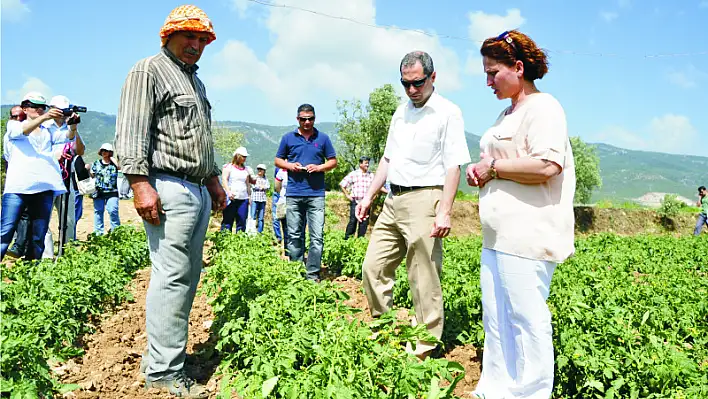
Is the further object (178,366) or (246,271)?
(246,271)

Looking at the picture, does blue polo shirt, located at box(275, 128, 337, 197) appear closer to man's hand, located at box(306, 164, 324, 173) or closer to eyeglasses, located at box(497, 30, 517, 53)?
man's hand, located at box(306, 164, 324, 173)

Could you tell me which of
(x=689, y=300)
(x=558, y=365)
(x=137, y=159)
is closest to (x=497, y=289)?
(x=558, y=365)

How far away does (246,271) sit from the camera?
416cm

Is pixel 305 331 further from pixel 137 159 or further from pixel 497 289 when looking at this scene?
pixel 137 159

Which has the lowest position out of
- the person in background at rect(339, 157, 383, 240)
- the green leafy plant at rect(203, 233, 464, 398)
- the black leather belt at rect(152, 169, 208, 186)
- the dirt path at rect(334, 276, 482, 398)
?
the dirt path at rect(334, 276, 482, 398)

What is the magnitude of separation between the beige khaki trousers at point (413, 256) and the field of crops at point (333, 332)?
1.22 feet

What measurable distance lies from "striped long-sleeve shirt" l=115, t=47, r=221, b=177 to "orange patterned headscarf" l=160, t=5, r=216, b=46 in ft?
0.47

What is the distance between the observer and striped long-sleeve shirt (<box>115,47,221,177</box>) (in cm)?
276

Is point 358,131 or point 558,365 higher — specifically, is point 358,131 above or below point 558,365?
above

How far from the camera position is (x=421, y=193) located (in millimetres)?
3557

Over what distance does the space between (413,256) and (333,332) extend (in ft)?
3.90

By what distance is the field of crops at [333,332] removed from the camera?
2207 millimetres

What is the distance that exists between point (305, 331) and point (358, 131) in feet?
122

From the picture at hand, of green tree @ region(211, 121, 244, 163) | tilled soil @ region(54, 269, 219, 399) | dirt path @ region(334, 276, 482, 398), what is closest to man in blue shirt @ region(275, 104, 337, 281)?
dirt path @ region(334, 276, 482, 398)
